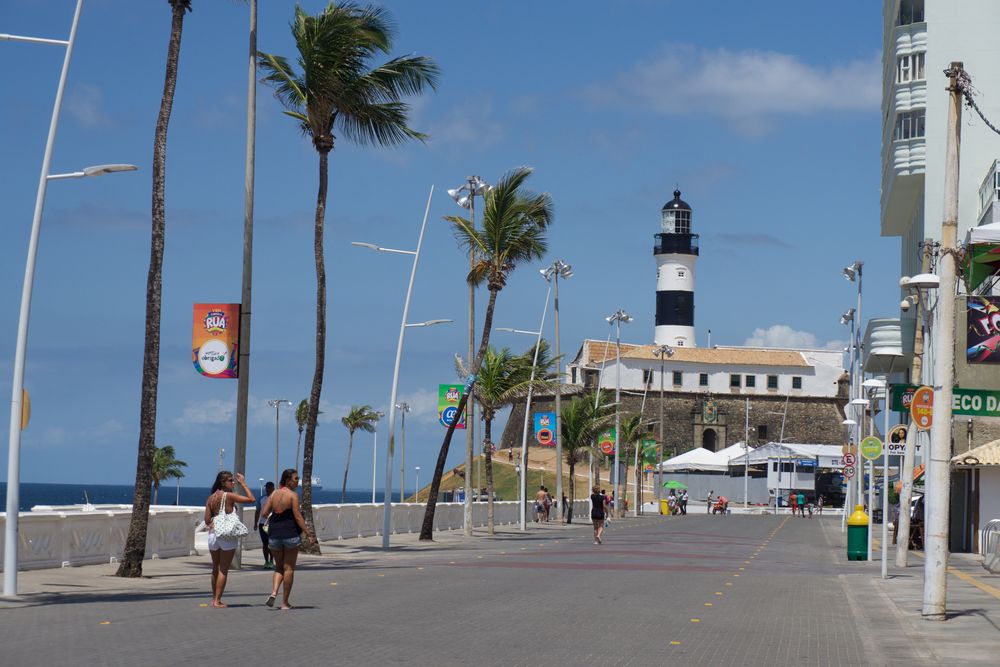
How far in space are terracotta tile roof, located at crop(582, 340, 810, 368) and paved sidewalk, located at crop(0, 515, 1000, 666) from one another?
326 ft

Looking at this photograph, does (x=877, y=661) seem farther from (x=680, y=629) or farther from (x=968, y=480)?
(x=968, y=480)

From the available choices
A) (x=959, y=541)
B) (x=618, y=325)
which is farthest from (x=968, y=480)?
(x=618, y=325)

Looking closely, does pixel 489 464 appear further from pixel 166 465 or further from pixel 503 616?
pixel 166 465

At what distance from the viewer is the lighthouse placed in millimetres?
121312

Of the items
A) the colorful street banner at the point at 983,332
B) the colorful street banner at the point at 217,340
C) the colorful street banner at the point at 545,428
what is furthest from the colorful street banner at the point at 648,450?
the colorful street banner at the point at 217,340

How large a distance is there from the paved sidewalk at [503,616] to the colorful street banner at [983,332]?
426 cm

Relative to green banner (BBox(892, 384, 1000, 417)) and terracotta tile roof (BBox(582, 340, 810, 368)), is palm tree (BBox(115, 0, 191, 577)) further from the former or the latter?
terracotta tile roof (BBox(582, 340, 810, 368))

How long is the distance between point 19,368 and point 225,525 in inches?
157

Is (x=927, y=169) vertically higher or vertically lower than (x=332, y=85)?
higher

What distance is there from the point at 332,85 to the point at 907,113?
119 feet

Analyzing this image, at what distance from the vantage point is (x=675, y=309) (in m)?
126

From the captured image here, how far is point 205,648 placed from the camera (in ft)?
40.8

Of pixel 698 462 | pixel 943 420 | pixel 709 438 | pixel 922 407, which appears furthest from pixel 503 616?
pixel 709 438

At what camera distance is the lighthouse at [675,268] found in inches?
4776
